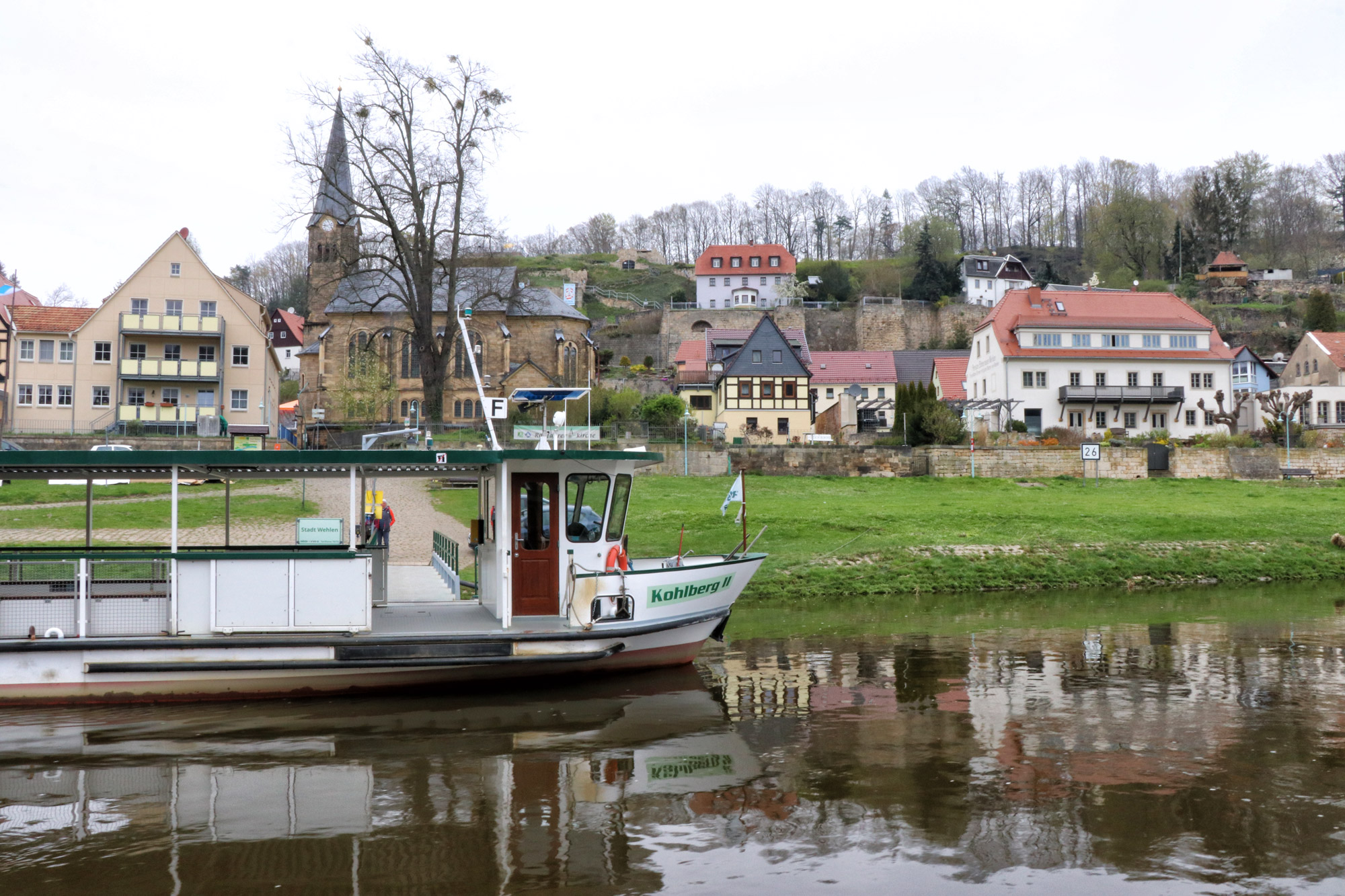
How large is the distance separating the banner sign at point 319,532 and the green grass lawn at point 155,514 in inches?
461

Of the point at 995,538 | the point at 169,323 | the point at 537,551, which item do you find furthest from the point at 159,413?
the point at 537,551

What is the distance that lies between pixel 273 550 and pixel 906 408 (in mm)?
34188

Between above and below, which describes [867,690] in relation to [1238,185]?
below

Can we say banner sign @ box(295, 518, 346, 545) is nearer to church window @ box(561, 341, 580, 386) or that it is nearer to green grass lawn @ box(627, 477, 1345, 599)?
green grass lawn @ box(627, 477, 1345, 599)

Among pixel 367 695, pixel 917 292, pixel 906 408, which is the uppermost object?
pixel 917 292

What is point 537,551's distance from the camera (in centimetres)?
1334

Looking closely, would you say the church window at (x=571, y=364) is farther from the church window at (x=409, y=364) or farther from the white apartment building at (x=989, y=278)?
the white apartment building at (x=989, y=278)

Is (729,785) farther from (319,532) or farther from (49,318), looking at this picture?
(49,318)

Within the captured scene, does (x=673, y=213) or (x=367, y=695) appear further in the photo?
(x=673, y=213)

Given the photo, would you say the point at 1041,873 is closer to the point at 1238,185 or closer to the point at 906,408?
the point at 906,408

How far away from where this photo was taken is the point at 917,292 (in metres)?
103

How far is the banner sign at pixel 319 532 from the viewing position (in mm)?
12938

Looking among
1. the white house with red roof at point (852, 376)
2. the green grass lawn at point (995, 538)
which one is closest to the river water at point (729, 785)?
the green grass lawn at point (995, 538)

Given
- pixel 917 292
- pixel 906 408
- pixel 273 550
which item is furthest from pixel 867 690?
pixel 917 292
